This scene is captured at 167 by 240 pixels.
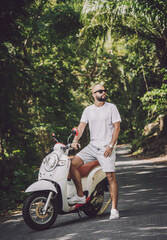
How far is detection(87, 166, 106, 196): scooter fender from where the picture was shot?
5883 mm

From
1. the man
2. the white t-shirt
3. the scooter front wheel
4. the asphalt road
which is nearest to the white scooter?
the scooter front wheel

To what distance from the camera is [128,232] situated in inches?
186

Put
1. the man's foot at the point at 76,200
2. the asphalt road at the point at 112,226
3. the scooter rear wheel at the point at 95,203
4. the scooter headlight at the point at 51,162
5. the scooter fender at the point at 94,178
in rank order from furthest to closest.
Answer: the scooter rear wheel at the point at 95,203
the scooter fender at the point at 94,178
the man's foot at the point at 76,200
the scooter headlight at the point at 51,162
the asphalt road at the point at 112,226

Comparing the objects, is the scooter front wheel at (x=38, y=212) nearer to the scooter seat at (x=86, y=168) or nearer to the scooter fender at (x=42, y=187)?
the scooter fender at (x=42, y=187)

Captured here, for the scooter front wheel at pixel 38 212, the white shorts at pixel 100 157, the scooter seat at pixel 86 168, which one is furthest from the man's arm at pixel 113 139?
the scooter front wheel at pixel 38 212

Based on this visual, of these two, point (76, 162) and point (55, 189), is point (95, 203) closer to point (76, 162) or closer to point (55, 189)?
point (76, 162)

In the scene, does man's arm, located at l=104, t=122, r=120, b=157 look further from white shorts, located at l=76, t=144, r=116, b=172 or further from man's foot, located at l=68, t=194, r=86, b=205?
man's foot, located at l=68, t=194, r=86, b=205

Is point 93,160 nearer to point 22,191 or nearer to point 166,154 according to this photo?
point 22,191

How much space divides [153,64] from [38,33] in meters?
8.09

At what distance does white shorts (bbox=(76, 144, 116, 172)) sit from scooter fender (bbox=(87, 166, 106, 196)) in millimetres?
240

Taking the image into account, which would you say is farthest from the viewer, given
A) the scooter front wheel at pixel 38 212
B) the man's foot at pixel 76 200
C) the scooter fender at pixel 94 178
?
the scooter fender at pixel 94 178

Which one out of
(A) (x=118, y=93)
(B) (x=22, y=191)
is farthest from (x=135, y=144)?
(B) (x=22, y=191)

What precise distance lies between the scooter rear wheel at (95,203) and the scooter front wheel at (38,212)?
0.79m

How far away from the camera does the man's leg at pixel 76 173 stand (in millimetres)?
5656
